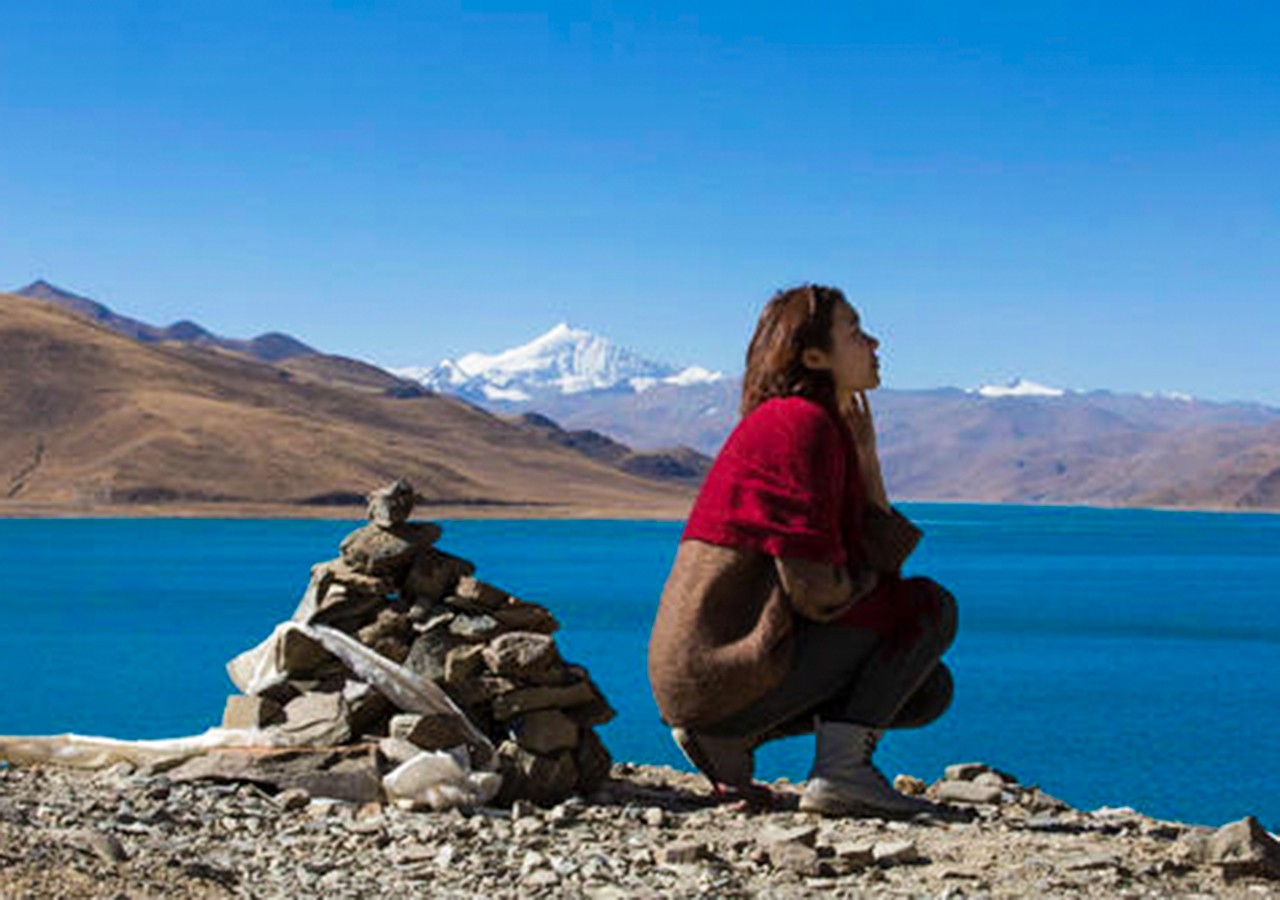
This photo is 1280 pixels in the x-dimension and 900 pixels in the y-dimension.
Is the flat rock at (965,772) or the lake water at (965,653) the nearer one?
the flat rock at (965,772)

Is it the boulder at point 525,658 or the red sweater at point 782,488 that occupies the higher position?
the red sweater at point 782,488

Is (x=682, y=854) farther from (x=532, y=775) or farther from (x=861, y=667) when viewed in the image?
(x=532, y=775)

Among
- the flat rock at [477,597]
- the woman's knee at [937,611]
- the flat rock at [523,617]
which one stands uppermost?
the flat rock at [477,597]

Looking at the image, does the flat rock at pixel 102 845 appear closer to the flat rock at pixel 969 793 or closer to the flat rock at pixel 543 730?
the flat rock at pixel 543 730

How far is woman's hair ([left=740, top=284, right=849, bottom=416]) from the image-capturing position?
A: 274 inches

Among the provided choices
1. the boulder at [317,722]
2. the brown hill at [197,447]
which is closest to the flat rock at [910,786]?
the boulder at [317,722]

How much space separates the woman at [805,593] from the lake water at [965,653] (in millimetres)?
10596

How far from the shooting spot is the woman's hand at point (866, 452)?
7041 mm

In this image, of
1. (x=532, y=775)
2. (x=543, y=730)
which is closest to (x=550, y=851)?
(x=532, y=775)

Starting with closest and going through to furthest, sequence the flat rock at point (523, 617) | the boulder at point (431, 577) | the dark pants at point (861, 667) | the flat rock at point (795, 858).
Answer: the flat rock at point (795, 858) < the dark pants at point (861, 667) < the flat rock at point (523, 617) < the boulder at point (431, 577)

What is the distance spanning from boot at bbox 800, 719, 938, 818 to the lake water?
1051 centimetres

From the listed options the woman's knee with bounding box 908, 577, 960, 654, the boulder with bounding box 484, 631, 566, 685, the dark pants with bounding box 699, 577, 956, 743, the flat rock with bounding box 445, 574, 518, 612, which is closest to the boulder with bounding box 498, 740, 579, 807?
the boulder with bounding box 484, 631, 566, 685

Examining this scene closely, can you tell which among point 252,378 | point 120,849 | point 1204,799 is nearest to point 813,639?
point 120,849

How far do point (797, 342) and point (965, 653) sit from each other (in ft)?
107
